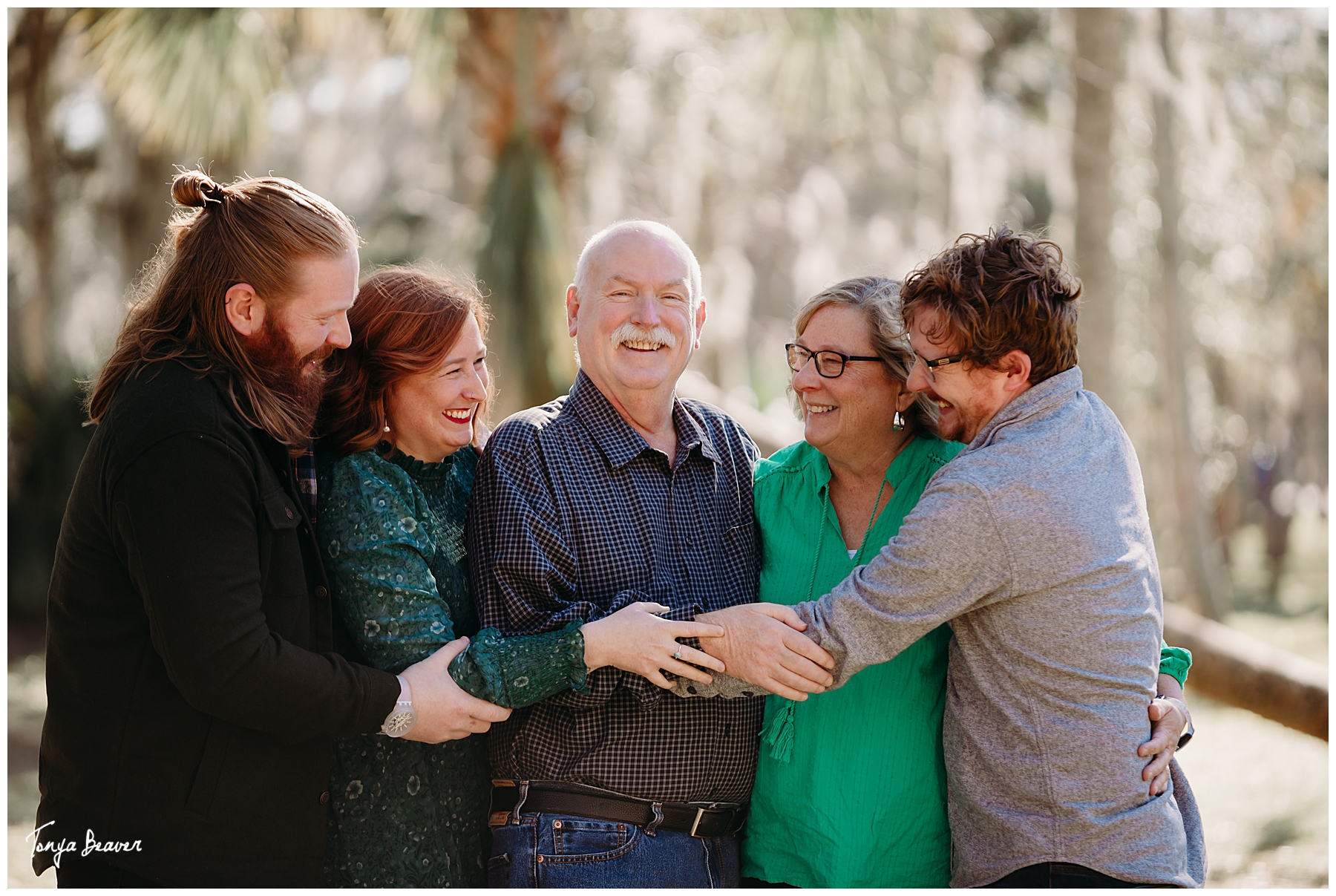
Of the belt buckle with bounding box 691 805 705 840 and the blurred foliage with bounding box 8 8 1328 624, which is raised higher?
the blurred foliage with bounding box 8 8 1328 624

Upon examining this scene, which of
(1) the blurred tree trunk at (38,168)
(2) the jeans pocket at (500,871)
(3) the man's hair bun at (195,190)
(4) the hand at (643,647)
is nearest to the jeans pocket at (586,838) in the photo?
(2) the jeans pocket at (500,871)

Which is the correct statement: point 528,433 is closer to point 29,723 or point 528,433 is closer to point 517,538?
point 517,538

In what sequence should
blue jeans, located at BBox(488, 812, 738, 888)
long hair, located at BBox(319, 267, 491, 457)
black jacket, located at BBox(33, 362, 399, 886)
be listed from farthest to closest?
long hair, located at BBox(319, 267, 491, 457) < blue jeans, located at BBox(488, 812, 738, 888) < black jacket, located at BBox(33, 362, 399, 886)

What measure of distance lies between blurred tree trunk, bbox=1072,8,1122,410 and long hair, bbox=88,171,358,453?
6.39 metres

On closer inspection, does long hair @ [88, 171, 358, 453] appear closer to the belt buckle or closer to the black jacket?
the black jacket

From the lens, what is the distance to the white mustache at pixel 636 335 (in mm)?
2986

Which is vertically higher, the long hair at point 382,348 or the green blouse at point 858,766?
the long hair at point 382,348

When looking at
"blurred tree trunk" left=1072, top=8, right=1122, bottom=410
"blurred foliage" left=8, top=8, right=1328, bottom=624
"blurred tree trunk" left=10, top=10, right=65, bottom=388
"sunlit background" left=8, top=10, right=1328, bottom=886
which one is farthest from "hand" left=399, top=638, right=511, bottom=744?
"blurred tree trunk" left=10, top=10, right=65, bottom=388

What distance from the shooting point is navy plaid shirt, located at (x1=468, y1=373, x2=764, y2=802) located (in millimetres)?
2707

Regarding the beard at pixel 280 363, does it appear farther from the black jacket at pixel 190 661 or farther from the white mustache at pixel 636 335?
the white mustache at pixel 636 335

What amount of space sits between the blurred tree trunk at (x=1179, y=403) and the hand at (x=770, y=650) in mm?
9132

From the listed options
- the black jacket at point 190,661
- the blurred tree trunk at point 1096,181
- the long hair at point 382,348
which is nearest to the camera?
the black jacket at point 190,661

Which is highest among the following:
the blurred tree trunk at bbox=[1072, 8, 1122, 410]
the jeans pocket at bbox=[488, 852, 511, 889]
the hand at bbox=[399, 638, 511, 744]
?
the blurred tree trunk at bbox=[1072, 8, 1122, 410]

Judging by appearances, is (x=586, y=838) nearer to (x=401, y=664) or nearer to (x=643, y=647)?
(x=643, y=647)
